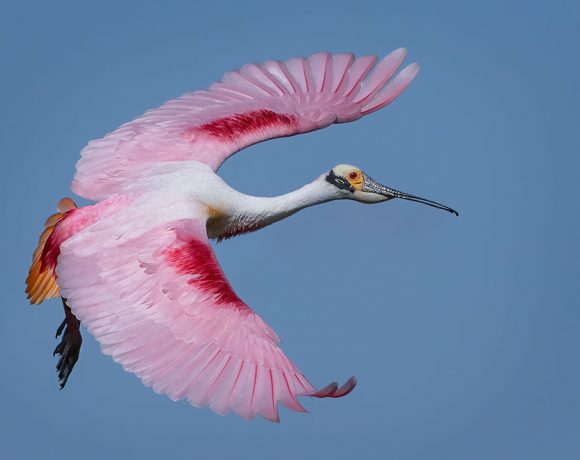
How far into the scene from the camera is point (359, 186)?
15.2 metres

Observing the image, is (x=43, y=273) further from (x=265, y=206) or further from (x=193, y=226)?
(x=265, y=206)

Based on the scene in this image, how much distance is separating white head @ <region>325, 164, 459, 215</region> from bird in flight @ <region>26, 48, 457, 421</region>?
0.5 inches

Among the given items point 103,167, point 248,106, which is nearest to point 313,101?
point 248,106

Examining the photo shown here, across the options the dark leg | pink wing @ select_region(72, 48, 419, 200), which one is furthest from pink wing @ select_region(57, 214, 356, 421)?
the dark leg

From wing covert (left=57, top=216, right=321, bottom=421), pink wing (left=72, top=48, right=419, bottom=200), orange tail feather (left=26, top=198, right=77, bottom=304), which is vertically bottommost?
wing covert (left=57, top=216, right=321, bottom=421)

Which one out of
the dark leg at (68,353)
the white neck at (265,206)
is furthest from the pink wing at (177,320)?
the dark leg at (68,353)

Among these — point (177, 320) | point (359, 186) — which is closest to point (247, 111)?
point (359, 186)

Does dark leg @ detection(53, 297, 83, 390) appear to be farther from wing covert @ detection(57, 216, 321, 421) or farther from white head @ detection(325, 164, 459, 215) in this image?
white head @ detection(325, 164, 459, 215)

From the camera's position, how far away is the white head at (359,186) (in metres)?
15.1

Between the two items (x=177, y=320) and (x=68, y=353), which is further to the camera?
(x=68, y=353)

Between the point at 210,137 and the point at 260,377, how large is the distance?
11.9 feet

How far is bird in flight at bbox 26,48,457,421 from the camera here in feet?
39.1

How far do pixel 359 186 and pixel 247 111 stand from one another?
1.33 meters

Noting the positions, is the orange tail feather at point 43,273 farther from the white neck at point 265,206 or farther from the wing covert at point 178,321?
the white neck at point 265,206
